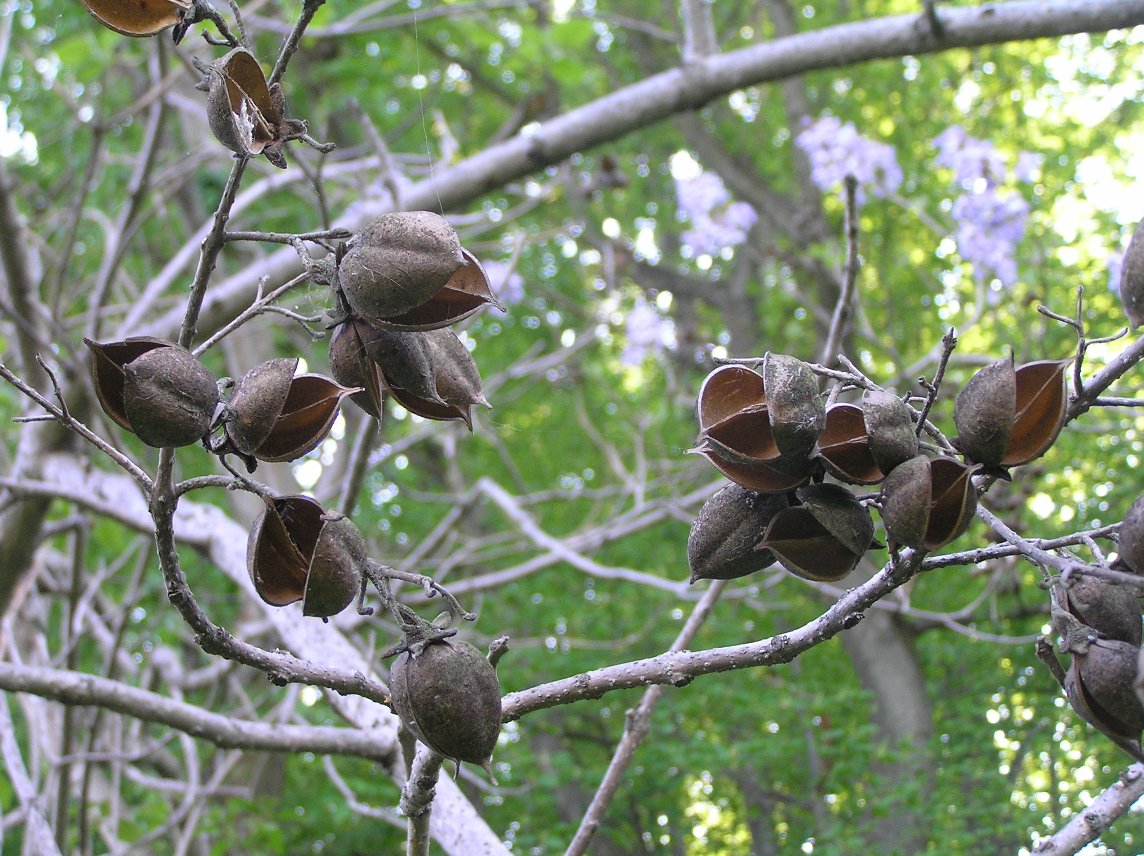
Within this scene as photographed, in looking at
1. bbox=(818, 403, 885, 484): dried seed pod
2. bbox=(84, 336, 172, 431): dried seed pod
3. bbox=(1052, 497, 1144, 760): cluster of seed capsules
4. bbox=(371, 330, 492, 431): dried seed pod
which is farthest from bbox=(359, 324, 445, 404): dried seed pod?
bbox=(1052, 497, 1144, 760): cluster of seed capsules

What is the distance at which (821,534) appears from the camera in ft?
3.88

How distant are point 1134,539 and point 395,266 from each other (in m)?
0.81

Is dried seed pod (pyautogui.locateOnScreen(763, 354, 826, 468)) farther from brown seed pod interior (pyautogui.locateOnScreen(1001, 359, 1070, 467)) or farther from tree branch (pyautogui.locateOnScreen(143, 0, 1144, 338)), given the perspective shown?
tree branch (pyautogui.locateOnScreen(143, 0, 1144, 338))

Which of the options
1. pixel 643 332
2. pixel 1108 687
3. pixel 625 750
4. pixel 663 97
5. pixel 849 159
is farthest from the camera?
pixel 643 332

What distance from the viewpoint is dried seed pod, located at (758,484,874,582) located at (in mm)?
1156

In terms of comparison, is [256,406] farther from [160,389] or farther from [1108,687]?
[1108,687]

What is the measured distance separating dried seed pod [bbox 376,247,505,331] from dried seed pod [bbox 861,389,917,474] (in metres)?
0.46

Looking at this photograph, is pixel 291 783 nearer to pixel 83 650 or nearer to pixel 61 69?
pixel 83 650

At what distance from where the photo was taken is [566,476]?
9.82 m

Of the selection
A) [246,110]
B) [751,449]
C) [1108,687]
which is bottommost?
[1108,687]

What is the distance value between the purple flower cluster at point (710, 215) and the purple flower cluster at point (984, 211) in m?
1.80

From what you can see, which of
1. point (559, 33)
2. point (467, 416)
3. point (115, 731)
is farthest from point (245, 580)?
point (559, 33)

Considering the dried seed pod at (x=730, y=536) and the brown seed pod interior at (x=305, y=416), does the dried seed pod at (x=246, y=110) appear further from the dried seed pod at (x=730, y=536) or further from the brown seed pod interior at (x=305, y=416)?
the dried seed pod at (x=730, y=536)

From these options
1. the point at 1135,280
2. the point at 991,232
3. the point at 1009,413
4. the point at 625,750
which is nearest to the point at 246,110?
the point at 1009,413
